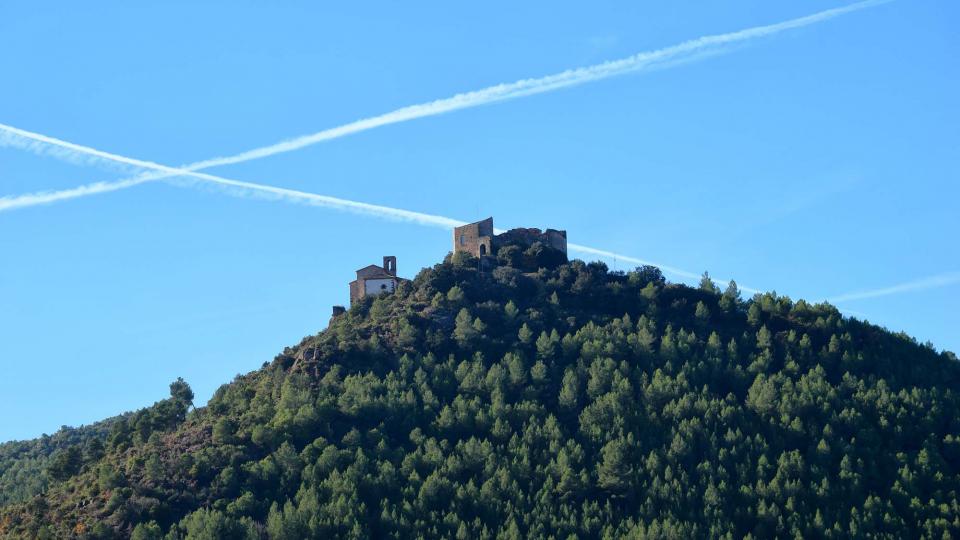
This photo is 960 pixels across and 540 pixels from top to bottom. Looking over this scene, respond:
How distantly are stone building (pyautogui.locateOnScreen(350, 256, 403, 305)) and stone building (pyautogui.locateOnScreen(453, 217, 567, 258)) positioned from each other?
15.5 ft

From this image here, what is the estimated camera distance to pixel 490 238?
3981 inches

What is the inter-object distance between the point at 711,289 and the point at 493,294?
13887mm

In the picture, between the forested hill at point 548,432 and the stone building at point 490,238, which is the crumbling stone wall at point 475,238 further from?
the forested hill at point 548,432

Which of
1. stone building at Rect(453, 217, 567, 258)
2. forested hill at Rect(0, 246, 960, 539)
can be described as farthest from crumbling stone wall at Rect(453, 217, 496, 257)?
forested hill at Rect(0, 246, 960, 539)

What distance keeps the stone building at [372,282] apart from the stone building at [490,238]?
4.71 metres

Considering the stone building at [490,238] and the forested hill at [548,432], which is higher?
the stone building at [490,238]

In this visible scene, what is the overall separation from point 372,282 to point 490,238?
8.16 meters

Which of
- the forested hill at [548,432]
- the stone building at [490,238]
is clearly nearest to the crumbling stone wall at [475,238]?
the stone building at [490,238]

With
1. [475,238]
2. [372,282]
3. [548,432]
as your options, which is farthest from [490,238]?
[548,432]

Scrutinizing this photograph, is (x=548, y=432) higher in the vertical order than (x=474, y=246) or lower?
lower

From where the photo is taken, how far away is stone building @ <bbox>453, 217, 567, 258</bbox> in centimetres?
10094

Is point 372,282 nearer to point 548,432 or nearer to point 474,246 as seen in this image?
point 474,246

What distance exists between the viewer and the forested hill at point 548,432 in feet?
239

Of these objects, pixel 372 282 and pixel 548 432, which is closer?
pixel 548 432
